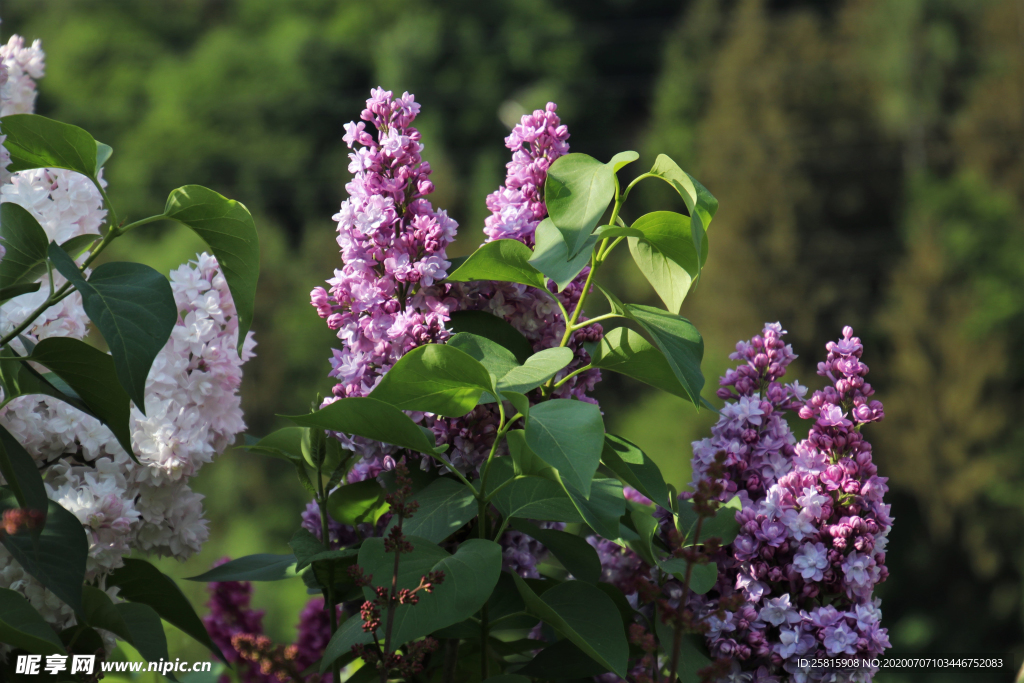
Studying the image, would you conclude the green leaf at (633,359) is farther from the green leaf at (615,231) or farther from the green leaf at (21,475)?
the green leaf at (21,475)

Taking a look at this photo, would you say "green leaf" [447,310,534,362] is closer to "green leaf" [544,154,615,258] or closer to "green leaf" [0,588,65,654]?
"green leaf" [544,154,615,258]

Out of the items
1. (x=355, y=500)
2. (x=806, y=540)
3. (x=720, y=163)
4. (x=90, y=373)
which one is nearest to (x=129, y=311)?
(x=90, y=373)

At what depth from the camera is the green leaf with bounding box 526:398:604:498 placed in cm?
34

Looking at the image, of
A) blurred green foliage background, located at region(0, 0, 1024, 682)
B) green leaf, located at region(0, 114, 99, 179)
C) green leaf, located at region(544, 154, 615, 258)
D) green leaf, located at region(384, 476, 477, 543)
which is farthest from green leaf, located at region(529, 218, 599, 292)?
blurred green foliage background, located at region(0, 0, 1024, 682)

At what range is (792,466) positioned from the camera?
512 mm

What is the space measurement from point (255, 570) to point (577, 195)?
0.28m

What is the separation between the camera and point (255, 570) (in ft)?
1.65

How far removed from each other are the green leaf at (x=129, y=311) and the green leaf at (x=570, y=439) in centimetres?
15

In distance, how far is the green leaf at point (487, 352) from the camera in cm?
42

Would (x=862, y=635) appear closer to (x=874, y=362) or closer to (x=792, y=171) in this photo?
(x=874, y=362)

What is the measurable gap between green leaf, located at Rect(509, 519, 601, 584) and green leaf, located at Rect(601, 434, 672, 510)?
0.15 feet

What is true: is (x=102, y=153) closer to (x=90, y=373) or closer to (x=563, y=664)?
(x=90, y=373)

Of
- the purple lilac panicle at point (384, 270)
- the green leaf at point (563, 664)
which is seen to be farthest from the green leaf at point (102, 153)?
the green leaf at point (563, 664)

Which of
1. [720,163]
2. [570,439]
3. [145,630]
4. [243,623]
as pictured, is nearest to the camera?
[570,439]
